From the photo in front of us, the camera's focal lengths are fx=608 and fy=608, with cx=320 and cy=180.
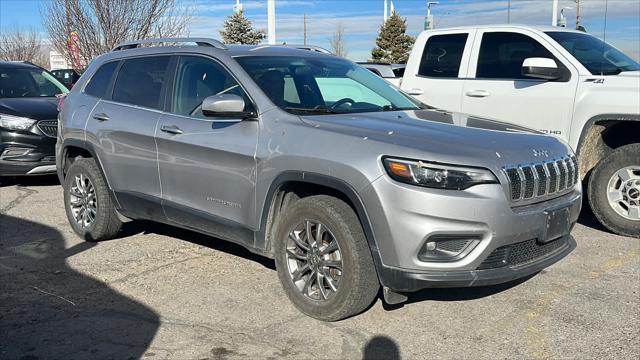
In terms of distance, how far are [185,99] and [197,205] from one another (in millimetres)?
890

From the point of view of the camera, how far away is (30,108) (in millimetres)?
8883

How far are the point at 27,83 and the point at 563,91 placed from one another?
820cm

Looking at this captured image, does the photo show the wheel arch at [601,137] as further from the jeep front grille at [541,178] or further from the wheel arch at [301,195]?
the wheel arch at [301,195]

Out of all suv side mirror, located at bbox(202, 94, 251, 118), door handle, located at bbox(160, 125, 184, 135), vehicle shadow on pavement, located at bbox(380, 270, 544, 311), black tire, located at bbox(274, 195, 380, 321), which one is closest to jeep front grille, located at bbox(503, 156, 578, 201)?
vehicle shadow on pavement, located at bbox(380, 270, 544, 311)

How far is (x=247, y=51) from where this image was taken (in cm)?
494

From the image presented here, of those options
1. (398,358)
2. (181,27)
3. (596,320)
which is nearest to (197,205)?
(398,358)

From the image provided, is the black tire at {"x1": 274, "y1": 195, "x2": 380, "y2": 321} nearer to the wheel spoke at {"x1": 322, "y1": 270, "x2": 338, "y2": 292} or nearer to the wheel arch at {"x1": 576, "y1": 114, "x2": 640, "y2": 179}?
the wheel spoke at {"x1": 322, "y1": 270, "x2": 338, "y2": 292}

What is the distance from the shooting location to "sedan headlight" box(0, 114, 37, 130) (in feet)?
28.2

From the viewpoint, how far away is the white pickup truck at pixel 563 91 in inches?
240

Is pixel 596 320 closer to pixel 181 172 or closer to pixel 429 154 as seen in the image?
pixel 429 154

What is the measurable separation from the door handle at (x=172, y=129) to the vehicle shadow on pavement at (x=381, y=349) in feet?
7.30

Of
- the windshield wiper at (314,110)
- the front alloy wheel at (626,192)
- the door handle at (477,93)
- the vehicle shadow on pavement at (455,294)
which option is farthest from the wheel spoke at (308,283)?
the door handle at (477,93)

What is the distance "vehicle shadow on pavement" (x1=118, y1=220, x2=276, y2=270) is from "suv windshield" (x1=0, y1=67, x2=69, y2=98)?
14.4 ft

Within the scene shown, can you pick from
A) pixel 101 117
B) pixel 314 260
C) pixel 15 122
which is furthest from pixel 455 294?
pixel 15 122
